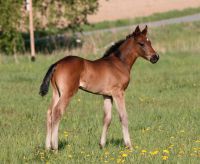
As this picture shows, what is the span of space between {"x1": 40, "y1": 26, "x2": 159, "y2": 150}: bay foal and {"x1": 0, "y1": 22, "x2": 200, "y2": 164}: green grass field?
0.50m

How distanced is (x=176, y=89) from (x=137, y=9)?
145 feet

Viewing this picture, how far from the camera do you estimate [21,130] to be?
44.1 ft

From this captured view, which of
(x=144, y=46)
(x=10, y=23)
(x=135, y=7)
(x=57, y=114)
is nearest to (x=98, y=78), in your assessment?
(x=57, y=114)

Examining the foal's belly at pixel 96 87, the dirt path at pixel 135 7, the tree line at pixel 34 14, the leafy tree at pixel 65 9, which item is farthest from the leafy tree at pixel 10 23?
the dirt path at pixel 135 7

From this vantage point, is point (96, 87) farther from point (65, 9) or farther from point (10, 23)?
point (65, 9)

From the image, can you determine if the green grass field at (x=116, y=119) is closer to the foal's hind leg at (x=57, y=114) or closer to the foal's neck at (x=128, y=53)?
the foal's hind leg at (x=57, y=114)

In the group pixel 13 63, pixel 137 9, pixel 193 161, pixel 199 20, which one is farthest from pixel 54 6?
pixel 137 9

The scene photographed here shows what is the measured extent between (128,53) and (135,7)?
2123 inches

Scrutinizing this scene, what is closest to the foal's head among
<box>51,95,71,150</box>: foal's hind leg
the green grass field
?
the green grass field

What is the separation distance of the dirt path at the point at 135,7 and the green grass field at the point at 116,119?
33352 millimetres

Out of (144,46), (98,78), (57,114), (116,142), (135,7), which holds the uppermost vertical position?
(144,46)

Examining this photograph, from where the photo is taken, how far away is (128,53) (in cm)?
1210

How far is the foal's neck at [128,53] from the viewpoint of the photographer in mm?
12078

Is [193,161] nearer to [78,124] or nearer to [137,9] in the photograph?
[78,124]
